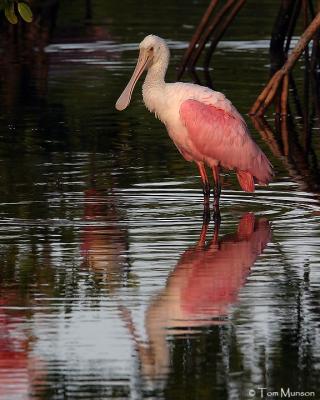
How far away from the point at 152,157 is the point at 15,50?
44.2 ft

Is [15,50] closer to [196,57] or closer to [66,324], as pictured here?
[196,57]

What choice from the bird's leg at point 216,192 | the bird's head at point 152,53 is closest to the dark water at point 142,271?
the bird's leg at point 216,192

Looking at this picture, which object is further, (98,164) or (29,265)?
(98,164)

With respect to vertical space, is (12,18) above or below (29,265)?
above

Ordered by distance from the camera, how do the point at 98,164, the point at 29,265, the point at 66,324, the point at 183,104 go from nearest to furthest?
the point at 66,324 → the point at 29,265 → the point at 183,104 → the point at 98,164

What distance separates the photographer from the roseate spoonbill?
1308cm

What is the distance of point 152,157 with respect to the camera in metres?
16.5

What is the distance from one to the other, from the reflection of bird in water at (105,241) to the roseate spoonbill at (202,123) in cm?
84

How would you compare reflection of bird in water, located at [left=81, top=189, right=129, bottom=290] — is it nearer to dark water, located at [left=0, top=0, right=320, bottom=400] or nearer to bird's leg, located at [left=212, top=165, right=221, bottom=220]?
dark water, located at [left=0, top=0, right=320, bottom=400]

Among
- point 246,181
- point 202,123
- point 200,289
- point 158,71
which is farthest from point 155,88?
point 200,289

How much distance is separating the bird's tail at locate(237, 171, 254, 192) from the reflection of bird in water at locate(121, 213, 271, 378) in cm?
98

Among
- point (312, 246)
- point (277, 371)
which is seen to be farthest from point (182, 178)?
point (277, 371)

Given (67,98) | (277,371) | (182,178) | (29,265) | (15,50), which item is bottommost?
(277,371)

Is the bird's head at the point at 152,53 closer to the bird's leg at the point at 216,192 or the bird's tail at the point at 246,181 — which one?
the bird's leg at the point at 216,192
